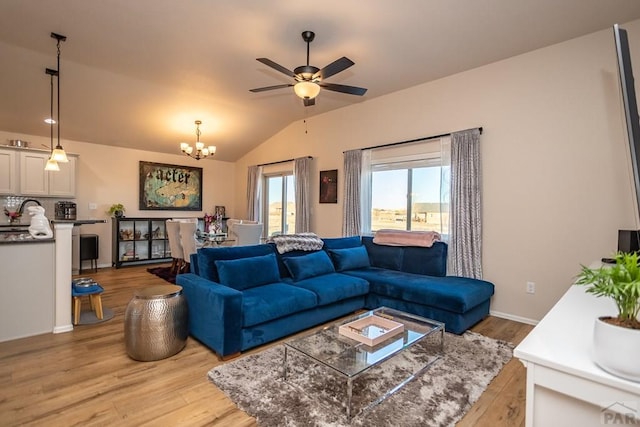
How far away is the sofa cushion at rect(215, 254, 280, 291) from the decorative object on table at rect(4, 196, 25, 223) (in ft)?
15.2

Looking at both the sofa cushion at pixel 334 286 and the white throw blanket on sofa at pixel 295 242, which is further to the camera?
the white throw blanket on sofa at pixel 295 242

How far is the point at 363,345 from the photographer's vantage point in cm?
216

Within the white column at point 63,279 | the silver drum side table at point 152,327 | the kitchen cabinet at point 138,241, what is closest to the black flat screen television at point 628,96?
the silver drum side table at point 152,327

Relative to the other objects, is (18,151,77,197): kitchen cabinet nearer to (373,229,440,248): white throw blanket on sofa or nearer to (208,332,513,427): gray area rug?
(208,332,513,427): gray area rug

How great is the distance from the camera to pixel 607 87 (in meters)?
2.96

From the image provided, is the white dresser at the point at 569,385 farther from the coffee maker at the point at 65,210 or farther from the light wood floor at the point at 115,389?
the coffee maker at the point at 65,210

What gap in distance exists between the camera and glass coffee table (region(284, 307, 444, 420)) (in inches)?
73.9

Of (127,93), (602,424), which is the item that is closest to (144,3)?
(127,93)

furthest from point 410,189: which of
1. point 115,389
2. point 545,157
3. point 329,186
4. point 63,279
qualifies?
point 63,279

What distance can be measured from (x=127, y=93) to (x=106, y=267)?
3.53m

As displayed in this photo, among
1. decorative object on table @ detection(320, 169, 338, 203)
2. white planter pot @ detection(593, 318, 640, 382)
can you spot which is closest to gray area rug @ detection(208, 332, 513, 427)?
white planter pot @ detection(593, 318, 640, 382)

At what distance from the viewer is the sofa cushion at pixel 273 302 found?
2580 mm

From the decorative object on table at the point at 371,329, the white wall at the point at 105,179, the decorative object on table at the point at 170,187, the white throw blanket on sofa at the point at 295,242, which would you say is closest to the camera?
the decorative object on table at the point at 371,329

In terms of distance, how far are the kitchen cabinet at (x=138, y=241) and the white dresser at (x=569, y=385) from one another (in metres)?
6.84
